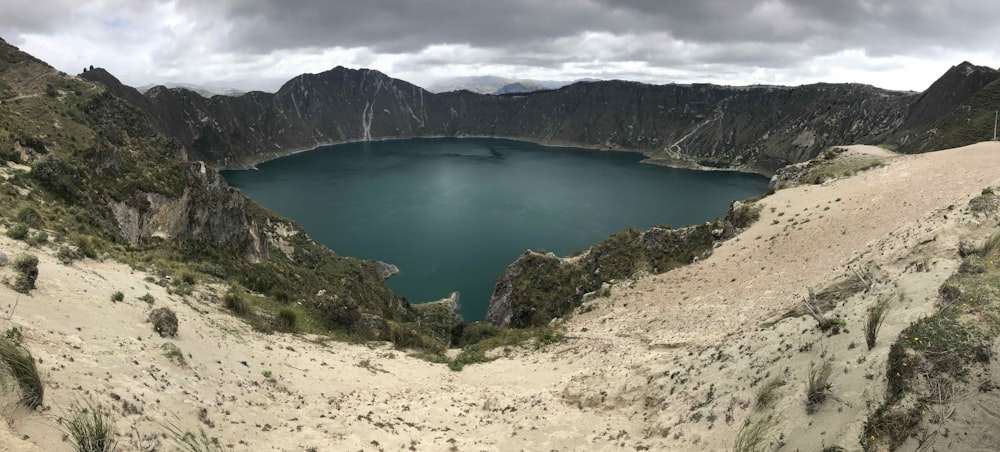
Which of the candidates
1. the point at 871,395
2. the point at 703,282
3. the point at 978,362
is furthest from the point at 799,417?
the point at 703,282

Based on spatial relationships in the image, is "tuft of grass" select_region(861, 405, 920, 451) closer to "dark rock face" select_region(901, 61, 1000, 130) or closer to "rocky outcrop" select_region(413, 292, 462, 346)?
"rocky outcrop" select_region(413, 292, 462, 346)

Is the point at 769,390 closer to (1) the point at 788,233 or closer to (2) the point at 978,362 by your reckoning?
(2) the point at 978,362

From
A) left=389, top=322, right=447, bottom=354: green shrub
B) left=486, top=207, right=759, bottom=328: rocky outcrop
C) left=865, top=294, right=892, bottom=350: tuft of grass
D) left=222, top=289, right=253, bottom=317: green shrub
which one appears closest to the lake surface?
left=486, top=207, right=759, bottom=328: rocky outcrop

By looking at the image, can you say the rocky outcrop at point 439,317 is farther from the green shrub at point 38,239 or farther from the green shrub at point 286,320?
the green shrub at point 38,239

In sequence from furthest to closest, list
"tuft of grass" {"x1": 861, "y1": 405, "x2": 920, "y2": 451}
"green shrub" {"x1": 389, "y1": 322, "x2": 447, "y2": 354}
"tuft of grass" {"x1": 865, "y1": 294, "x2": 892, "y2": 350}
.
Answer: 1. "green shrub" {"x1": 389, "y1": 322, "x2": 447, "y2": 354}
2. "tuft of grass" {"x1": 865, "y1": 294, "x2": 892, "y2": 350}
3. "tuft of grass" {"x1": 861, "y1": 405, "x2": 920, "y2": 451}

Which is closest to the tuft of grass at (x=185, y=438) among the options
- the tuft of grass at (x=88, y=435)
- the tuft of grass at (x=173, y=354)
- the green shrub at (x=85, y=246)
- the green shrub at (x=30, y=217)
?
the tuft of grass at (x=88, y=435)

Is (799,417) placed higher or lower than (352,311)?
higher
